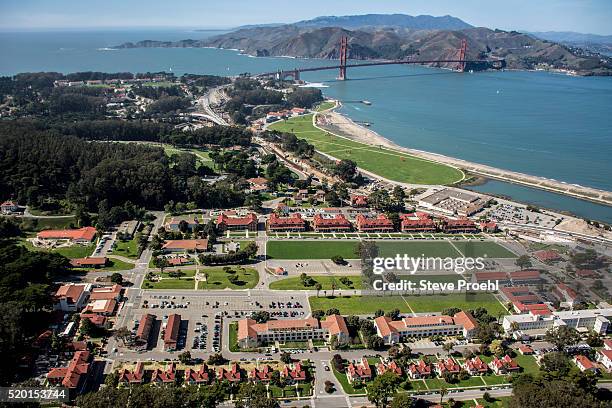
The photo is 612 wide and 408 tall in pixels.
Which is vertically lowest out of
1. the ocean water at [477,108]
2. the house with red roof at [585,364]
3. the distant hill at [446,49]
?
the house with red roof at [585,364]

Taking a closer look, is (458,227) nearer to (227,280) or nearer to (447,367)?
(447,367)

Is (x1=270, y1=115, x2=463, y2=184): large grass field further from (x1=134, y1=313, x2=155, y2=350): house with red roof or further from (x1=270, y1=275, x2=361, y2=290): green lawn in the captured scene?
(x1=134, y1=313, x2=155, y2=350): house with red roof

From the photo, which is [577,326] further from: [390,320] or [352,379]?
[352,379]

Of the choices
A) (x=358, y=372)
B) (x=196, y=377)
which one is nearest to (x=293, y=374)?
(x=358, y=372)

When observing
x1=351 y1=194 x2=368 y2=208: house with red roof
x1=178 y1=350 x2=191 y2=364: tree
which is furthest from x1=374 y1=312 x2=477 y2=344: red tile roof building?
x1=351 y1=194 x2=368 y2=208: house with red roof

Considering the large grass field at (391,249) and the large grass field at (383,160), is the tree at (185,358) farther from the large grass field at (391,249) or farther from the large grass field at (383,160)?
the large grass field at (383,160)

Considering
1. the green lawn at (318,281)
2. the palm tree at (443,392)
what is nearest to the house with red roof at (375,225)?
the green lawn at (318,281)

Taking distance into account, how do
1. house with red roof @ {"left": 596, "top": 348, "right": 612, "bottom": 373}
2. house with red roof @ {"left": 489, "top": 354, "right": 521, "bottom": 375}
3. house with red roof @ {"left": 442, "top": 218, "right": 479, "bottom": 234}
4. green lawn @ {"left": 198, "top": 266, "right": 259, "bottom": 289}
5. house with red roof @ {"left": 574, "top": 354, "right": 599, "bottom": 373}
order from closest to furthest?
house with red roof @ {"left": 489, "top": 354, "right": 521, "bottom": 375} → house with red roof @ {"left": 574, "top": 354, "right": 599, "bottom": 373} → house with red roof @ {"left": 596, "top": 348, "right": 612, "bottom": 373} → green lawn @ {"left": 198, "top": 266, "right": 259, "bottom": 289} → house with red roof @ {"left": 442, "top": 218, "right": 479, "bottom": 234}
